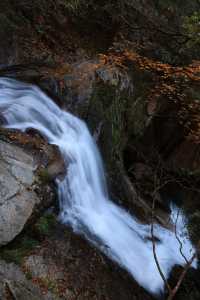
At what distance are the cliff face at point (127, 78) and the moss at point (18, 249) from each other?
1.34 metres

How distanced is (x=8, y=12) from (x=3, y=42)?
2.47 ft

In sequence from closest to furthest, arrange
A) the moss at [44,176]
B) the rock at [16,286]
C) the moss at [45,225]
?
the rock at [16,286] < the moss at [45,225] < the moss at [44,176]

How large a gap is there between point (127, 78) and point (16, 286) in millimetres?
5933

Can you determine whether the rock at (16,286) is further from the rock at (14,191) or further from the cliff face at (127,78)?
the cliff face at (127,78)

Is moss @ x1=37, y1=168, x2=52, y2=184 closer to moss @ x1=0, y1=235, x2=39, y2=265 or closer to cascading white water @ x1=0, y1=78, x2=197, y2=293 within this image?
cascading white water @ x1=0, y1=78, x2=197, y2=293

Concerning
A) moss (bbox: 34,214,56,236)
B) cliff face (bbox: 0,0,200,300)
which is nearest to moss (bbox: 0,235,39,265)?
moss (bbox: 34,214,56,236)

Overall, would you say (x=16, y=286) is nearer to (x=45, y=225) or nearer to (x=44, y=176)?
(x=45, y=225)

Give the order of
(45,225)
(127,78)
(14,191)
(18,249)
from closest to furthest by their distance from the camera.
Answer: (18,249)
(14,191)
(45,225)
(127,78)

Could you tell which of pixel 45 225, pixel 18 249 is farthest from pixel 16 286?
pixel 45 225

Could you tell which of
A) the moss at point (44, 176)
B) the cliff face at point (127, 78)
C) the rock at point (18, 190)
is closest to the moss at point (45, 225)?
the rock at point (18, 190)

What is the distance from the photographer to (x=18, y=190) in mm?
5508

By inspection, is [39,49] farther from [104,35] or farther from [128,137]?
[128,137]

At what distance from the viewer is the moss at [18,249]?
5031 mm

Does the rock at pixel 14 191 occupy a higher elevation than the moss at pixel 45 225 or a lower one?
higher
